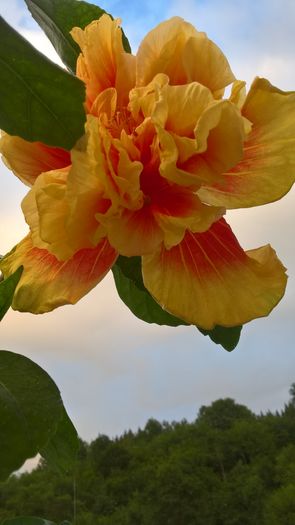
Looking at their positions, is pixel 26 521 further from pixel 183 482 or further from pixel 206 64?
pixel 183 482

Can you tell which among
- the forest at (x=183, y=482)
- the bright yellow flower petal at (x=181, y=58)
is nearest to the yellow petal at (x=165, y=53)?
the bright yellow flower petal at (x=181, y=58)

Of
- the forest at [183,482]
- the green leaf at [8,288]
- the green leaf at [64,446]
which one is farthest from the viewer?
the forest at [183,482]

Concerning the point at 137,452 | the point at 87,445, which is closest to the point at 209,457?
the point at 137,452

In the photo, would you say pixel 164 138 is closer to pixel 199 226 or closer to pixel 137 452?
pixel 199 226

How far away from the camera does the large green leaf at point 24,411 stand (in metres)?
0.36

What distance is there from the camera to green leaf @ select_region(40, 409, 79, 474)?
55 centimetres

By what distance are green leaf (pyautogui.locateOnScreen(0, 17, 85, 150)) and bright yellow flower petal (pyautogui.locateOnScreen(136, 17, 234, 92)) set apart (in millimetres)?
95

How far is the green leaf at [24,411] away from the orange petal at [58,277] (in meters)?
0.04

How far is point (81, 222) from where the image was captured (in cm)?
39

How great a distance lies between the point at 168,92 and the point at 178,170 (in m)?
0.04

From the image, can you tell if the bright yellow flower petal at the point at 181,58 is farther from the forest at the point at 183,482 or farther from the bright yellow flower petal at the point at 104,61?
the forest at the point at 183,482

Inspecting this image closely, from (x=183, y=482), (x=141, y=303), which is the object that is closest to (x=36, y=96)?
(x=141, y=303)

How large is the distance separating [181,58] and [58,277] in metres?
0.14

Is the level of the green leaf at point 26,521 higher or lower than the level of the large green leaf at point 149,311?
lower
